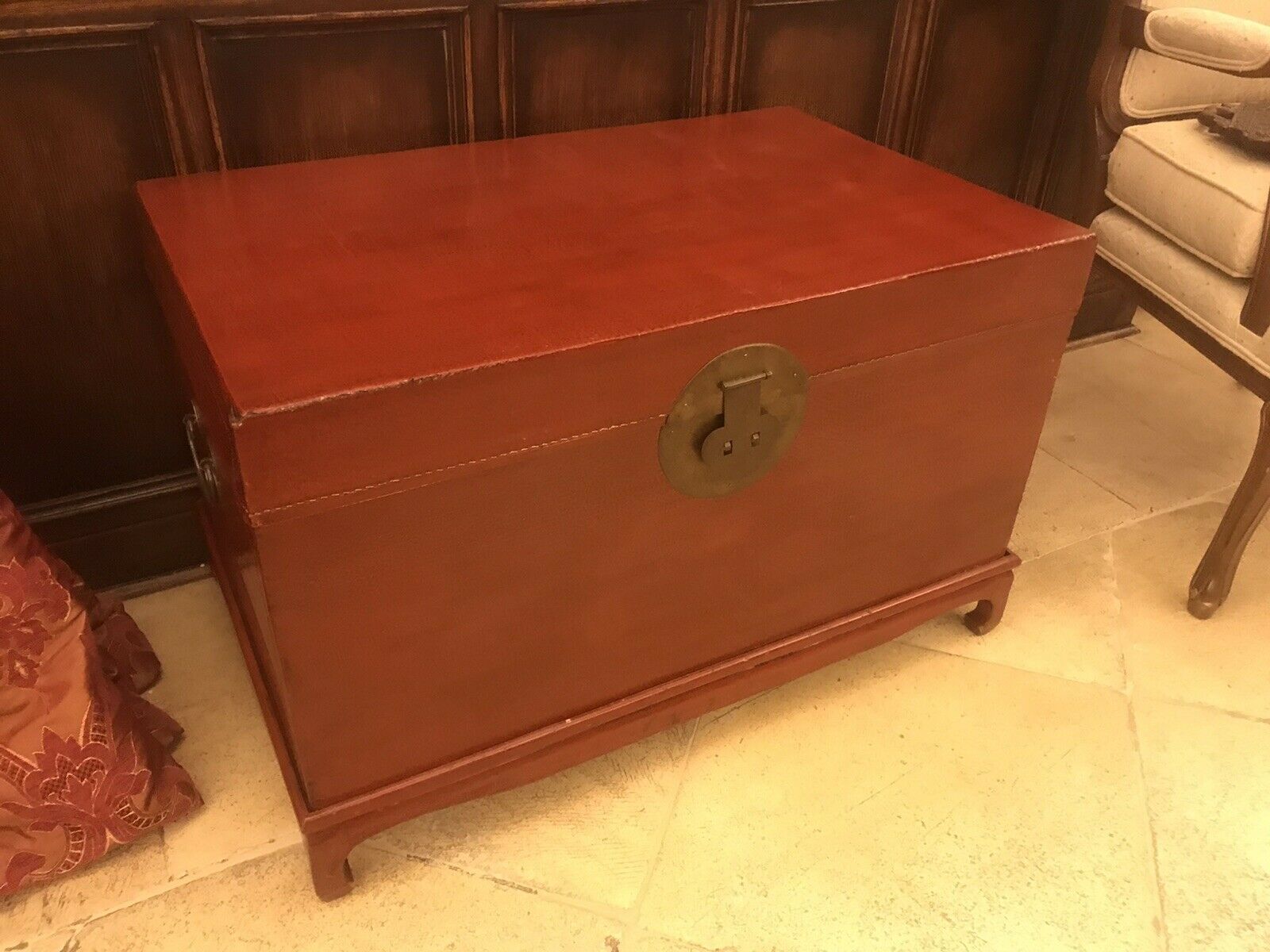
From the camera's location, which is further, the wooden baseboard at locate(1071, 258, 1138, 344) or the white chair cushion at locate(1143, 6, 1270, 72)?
the wooden baseboard at locate(1071, 258, 1138, 344)

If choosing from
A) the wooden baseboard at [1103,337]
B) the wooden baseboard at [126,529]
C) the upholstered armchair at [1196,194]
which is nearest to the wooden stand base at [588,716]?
the wooden baseboard at [126,529]

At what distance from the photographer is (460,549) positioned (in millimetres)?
857

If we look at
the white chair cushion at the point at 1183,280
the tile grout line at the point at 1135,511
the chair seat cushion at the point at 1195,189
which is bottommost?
the tile grout line at the point at 1135,511

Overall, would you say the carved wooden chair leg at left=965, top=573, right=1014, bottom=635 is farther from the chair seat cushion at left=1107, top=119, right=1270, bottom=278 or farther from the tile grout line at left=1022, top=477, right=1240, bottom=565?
the chair seat cushion at left=1107, top=119, right=1270, bottom=278

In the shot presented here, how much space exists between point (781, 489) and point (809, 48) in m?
0.78

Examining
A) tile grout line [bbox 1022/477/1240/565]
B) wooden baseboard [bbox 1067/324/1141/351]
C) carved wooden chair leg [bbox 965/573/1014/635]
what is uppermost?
carved wooden chair leg [bbox 965/573/1014/635]

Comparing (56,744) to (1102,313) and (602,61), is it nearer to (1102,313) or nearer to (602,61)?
(602,61)

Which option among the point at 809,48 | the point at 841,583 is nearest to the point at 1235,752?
the point at 841,583

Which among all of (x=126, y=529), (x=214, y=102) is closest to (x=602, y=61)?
(x=214, y=102)

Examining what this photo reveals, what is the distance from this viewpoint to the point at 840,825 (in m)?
1.09

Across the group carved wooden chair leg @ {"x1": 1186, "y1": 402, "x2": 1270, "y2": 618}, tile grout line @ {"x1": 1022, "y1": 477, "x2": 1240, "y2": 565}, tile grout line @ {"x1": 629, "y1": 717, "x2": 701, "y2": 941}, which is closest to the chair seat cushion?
carved wooden chair leg @ {"x1": 1186, "y1": 402, "x2": 1270, "y2": 618}

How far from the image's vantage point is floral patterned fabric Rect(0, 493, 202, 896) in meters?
0.94

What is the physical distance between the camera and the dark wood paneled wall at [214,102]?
1073 millimetres

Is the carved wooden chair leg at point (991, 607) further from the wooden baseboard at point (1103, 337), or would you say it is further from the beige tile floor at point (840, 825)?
the wooden baseboard at point (1103, 337)
